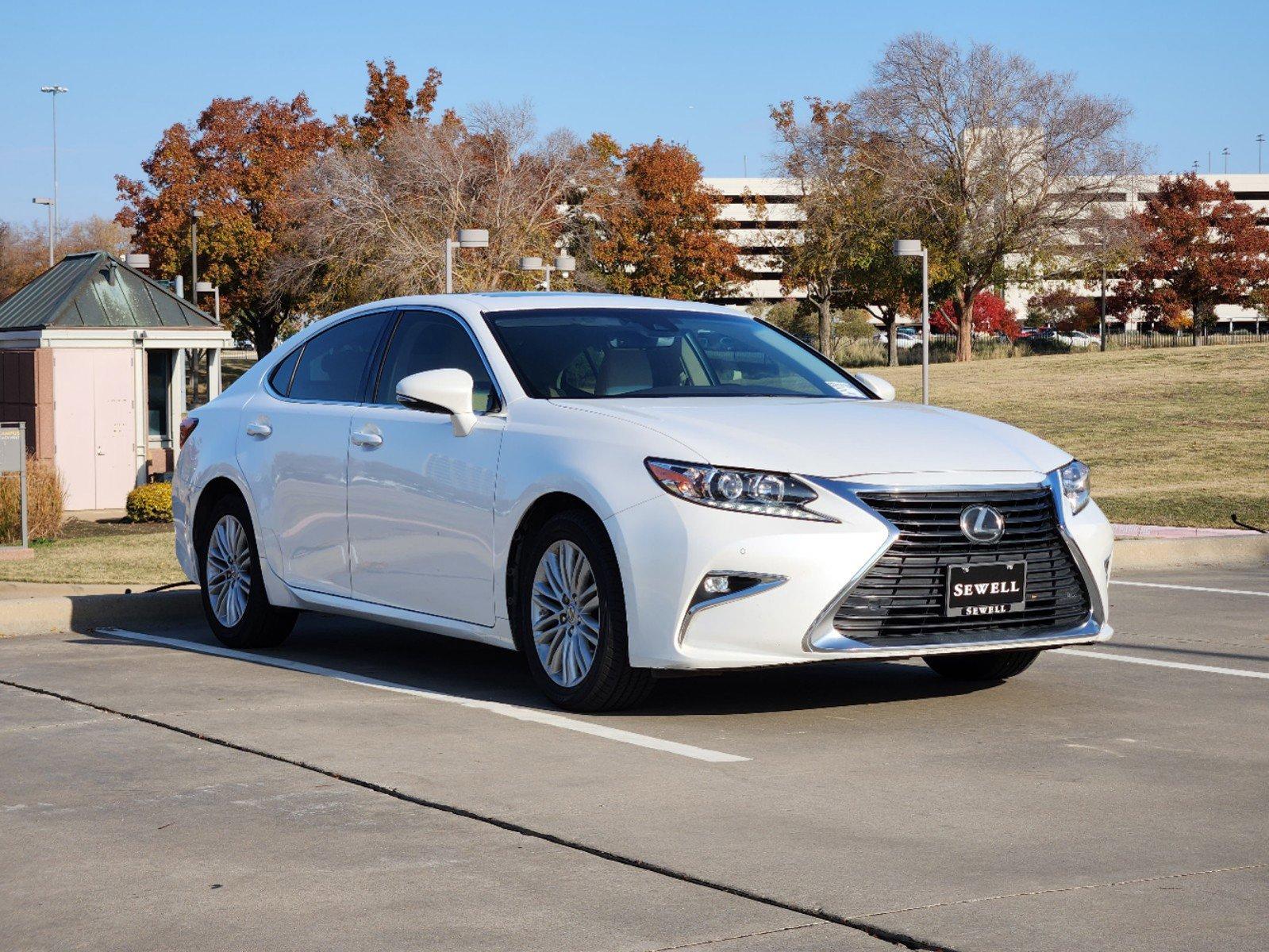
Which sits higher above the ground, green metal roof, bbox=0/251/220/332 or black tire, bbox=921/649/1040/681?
green metal roof, bbox=0/251/220/332

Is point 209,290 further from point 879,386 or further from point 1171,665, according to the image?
point 1171,665

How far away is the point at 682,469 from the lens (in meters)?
6.52

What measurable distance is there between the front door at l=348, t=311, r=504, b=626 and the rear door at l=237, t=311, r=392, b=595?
0.15 meters

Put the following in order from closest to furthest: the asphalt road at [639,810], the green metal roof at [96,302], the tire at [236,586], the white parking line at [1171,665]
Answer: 1. the asphalt road at [639,810]
2. the white parking line at [1171,665]
3. the tire at [236,586]
4. the green metal roof at [96,302]

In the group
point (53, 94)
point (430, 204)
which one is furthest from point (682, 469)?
point (53, 94)

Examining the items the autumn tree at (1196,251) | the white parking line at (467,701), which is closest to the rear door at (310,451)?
the white parking line at (467,701)

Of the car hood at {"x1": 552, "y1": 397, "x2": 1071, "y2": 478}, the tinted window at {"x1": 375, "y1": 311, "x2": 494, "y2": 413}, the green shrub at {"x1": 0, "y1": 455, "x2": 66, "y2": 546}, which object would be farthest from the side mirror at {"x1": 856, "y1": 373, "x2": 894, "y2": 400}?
the green shrub at {"x1": 0, "y1": 455, "x2": 66, "y2": 546}

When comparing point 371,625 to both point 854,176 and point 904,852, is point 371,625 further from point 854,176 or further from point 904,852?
point 854,176

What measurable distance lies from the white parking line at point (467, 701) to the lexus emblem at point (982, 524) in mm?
1256

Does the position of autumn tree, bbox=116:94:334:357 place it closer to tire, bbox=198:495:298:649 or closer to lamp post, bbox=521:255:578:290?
lamp post, bbox=521:255:578:290

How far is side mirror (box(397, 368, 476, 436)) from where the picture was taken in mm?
7453

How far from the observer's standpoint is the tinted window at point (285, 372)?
9.10m

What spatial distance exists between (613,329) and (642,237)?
7281 centimetres

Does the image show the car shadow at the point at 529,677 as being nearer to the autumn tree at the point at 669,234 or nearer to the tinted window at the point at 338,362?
the tinted window at the point at 338,362
